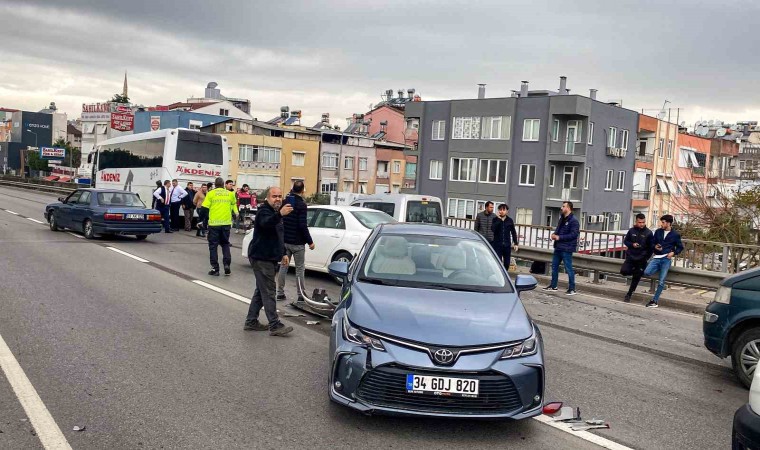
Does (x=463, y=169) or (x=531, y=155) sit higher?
(x=531, y=155)

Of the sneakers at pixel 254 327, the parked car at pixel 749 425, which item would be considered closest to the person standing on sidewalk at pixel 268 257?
the sneakers at pixel 254 327

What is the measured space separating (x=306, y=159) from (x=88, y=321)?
64.8 metres

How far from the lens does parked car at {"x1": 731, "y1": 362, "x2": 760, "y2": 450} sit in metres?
3.29

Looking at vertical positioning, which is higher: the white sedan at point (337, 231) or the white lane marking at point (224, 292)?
the white sedan at point (337, 231)

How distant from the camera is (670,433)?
5230mm

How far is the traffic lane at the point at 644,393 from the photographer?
5215mm

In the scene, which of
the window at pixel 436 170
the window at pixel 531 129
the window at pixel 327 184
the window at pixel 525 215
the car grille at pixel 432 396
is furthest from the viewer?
the window at pixel 327 184

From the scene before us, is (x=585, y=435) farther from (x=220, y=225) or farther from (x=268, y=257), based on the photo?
(x=220, y=225)

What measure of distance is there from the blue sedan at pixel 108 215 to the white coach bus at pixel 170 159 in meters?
5.55

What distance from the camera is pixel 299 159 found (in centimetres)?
7144

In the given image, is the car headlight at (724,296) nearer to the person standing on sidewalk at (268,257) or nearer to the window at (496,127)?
the person standing on sidewalk at (268,257)

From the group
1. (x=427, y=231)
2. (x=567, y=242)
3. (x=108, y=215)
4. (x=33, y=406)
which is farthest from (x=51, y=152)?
(x=33, y=406)

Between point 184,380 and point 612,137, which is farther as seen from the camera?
point 612,137

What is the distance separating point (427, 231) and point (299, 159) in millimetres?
65368
